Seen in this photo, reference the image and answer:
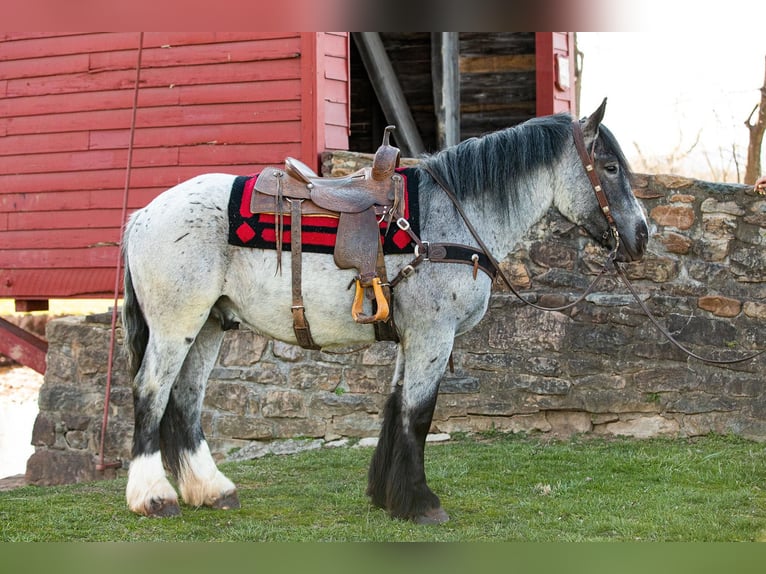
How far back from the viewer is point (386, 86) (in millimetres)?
9188

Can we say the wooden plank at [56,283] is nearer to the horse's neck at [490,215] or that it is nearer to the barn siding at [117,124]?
the barn siding at [117,124]

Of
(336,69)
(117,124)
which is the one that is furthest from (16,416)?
(336,69)

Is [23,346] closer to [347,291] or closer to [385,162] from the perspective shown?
[347,291]

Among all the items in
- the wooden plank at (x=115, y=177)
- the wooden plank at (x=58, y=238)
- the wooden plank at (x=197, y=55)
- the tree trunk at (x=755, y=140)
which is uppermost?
the tree trunk at (x=755, y=140)

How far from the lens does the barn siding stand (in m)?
7.10

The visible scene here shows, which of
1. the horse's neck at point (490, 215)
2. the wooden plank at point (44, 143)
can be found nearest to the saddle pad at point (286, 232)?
the horse's neck at point (490, 215)

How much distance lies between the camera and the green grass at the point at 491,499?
3963mm

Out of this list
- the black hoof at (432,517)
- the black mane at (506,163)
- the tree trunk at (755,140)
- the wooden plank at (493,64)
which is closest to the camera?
the black hoof at (432,517)

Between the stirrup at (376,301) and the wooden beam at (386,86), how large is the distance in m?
5.30

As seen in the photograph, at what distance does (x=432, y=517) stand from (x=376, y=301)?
3.53ft

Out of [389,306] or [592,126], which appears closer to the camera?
[389,306]

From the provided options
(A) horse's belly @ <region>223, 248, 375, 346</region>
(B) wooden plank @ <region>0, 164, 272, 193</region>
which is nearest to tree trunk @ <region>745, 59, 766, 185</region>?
(B) wooden plank @ <region>0, 164, 272, 193</region>

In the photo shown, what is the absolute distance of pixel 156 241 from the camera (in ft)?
13.7

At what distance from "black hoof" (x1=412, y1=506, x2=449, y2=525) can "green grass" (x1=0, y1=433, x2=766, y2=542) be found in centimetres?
6
